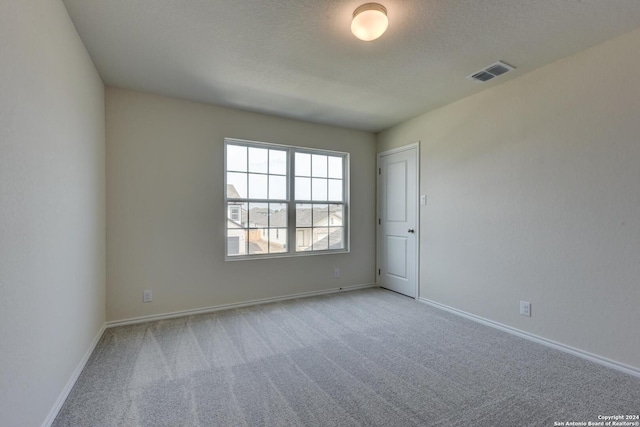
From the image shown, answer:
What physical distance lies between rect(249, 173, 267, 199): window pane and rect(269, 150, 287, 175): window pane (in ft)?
0.57

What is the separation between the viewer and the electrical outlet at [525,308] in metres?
2.76

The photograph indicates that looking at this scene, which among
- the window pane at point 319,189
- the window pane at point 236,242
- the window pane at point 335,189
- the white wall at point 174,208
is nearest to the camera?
the white wall at point 174,208

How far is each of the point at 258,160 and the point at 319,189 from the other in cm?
99

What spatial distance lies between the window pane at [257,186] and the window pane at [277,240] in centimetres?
49

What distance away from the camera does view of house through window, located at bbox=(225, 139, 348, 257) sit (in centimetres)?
376

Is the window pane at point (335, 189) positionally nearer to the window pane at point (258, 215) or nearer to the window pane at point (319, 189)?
the window pane at point (319, 189)

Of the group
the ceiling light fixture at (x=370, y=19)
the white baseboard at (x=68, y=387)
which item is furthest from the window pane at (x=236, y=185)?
the ceiling light fixture at (x=370, y=19)

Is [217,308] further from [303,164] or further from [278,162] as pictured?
[303,164]

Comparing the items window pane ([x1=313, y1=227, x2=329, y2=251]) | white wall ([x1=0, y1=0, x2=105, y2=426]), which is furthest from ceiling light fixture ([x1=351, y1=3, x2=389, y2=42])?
window pane ([x1=313, y1=227, x2=329, y2=251])

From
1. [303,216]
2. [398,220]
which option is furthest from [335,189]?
[398,220]

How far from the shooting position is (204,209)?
3.49m

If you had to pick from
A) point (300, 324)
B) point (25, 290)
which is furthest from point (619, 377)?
point (25, 290)

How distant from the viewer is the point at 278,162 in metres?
4.05

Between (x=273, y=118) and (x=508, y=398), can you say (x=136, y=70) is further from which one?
(x=508, y=398)
